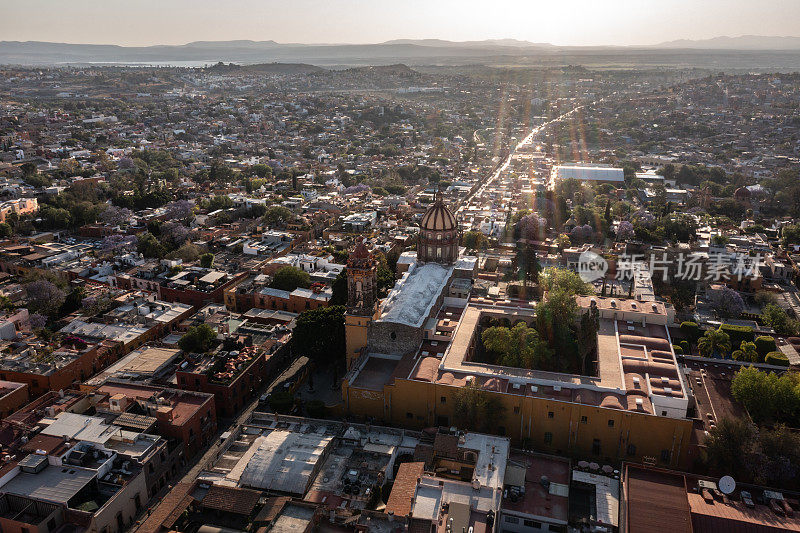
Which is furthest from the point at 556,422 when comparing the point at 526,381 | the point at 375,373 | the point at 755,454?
the point at 375,373

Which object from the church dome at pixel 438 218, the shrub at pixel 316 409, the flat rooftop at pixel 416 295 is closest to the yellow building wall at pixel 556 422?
the shrub at pixel 316 409

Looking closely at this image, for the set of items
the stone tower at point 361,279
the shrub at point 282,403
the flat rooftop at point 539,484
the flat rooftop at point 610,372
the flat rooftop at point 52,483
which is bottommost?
the shrub at point 282,403

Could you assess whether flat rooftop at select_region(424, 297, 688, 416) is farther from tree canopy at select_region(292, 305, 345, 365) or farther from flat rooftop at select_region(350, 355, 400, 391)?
tree canopy at select_region(292, 305, 345, 365)

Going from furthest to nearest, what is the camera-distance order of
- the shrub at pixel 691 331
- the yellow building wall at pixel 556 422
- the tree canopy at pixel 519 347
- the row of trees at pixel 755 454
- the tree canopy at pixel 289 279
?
the tree canopy at pixel 289 279 < the shrub at pixel 691 331 < the tree canopy at pixel 519 347 < the yellow building wall at pixel 556 422 < the row of trees at pixel 755 454

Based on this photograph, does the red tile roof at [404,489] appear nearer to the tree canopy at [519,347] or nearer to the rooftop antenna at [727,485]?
the tree canopy at [519,347]

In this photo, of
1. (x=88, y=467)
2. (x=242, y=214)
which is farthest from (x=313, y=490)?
(x=242, y=214)

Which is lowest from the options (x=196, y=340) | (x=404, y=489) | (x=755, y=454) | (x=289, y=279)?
(x=404, y=489)

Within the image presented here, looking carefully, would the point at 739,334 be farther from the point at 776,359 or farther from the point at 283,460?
the point at 283,460
